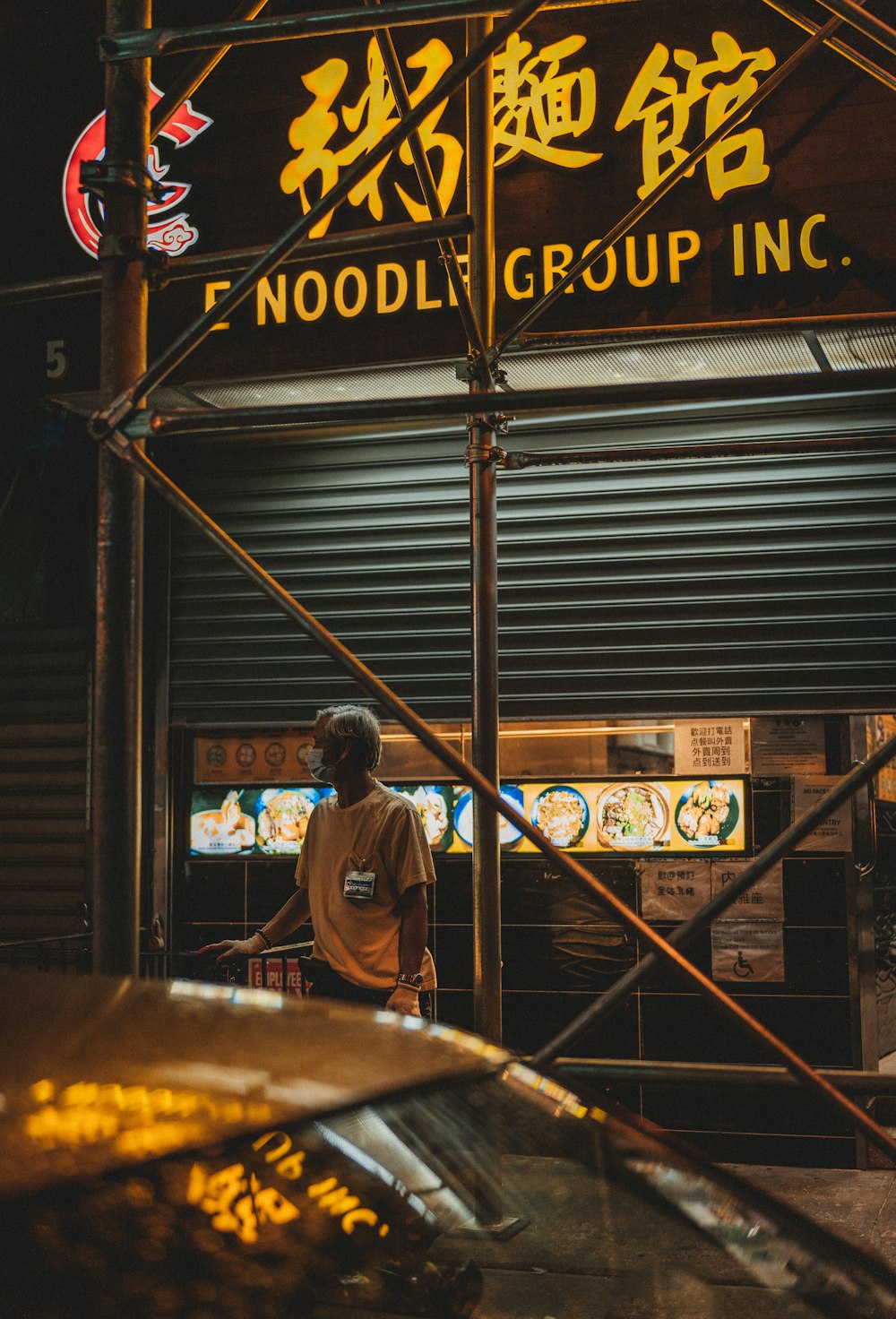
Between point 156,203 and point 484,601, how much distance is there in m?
3.86

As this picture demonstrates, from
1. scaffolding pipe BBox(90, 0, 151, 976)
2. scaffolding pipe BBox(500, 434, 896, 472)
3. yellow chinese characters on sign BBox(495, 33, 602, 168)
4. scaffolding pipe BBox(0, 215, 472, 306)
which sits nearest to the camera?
scaffolding pipe BBox(90, 0, 151, 976)

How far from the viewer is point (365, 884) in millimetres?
4828

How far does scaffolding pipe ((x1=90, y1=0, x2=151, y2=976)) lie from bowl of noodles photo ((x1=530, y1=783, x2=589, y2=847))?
13.0ft

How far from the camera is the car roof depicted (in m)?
1.68

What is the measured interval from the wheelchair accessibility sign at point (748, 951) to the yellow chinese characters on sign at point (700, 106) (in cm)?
402

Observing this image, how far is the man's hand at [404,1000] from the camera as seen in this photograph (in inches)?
181

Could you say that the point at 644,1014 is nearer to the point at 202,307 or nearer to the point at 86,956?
the point at 86,956

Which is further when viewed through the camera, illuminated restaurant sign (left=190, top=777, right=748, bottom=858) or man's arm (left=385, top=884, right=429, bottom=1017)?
illuminated restaurant sign (left=190, top=777, right=748, bottom=858)

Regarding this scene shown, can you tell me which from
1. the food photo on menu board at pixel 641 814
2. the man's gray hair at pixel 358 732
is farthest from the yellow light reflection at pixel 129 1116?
the food photo on menu board at pixel 641 814

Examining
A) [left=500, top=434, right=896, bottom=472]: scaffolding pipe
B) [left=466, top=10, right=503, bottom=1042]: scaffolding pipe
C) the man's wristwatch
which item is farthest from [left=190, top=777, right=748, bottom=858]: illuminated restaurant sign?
[left=500, top=434, right=896, bottom=472]: scaffolding pipe

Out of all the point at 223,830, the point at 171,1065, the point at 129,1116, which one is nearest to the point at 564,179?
the point at 223,830

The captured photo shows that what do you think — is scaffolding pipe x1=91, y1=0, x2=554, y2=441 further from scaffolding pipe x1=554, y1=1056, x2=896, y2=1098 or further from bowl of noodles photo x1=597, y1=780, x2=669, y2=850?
bowl of noodles photo x1=597, y1=780, x2=669, y2=850

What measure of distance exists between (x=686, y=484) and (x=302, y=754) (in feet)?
9.90

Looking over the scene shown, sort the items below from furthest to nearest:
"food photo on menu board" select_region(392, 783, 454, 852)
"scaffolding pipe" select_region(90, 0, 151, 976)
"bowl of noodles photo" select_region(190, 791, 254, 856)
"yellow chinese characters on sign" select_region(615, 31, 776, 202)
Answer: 1. "bowl of noodles photo" select_region(190, 791, 254, 856)
2. "food photo on menu board" select_region(392, 783, 454, 852)
3. "yellow chinese characters on sign" select_region(615, 31, 776, 202)
4. "scaffolding pipe" select_region(90, 0, 151, 976)
